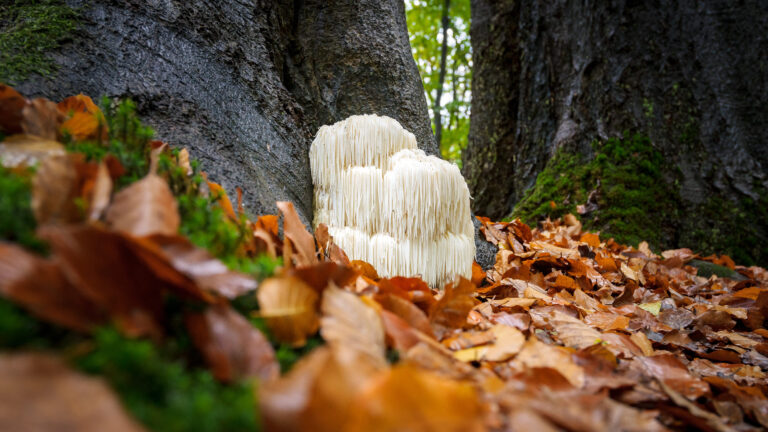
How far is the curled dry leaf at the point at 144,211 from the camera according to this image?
0.90m

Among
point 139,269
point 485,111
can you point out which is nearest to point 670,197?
point 485,111

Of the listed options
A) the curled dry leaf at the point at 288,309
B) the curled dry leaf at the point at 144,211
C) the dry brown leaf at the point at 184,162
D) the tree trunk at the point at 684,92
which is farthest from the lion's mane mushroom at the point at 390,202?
the tree trunk at the point at 684,92

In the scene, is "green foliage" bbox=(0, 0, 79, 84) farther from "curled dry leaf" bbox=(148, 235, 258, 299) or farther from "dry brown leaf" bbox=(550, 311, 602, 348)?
"dry brown leaf" bbox=(550, 311, 602, 348)

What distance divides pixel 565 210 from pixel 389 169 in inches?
120

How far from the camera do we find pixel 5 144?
1112 millimetres

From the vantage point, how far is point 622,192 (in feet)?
14.0

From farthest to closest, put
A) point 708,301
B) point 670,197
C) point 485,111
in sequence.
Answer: point 485,111
point 670,197
point 708,301

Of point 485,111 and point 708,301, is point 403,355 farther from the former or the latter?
point 485,111

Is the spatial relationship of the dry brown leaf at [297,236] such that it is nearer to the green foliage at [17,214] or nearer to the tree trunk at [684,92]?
the green foliage at [17,214]

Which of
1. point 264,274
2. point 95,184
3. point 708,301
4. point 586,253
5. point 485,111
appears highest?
point 485,111

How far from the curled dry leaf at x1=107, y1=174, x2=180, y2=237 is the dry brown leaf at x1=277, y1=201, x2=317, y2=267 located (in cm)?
54

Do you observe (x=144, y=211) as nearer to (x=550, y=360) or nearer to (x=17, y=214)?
(x=17, y=214)

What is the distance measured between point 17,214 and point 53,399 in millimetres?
485

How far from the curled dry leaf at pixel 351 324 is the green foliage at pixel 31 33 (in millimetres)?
1518
